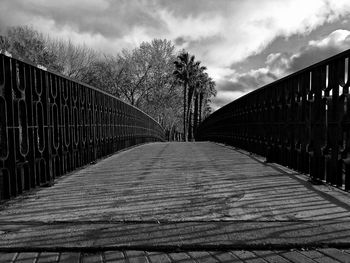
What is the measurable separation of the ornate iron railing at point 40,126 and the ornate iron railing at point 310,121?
421 cm

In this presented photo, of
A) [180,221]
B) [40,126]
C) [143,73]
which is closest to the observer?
[180,221]

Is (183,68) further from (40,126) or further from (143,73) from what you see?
(40,126)

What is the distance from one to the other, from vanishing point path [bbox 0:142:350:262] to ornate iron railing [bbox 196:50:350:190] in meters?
0.39

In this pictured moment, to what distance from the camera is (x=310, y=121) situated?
549 cm

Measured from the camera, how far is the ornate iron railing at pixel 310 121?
14.7 ft

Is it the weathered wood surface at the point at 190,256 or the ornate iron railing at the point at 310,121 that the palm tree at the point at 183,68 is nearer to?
the ornate iron railing at the point at 310,121

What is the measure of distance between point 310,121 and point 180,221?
10.1 feet

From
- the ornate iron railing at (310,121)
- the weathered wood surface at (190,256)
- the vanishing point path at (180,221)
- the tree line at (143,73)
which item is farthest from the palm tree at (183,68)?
the weathered wood surface at (190,256)

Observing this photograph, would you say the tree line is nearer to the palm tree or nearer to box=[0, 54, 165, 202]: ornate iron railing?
the palm tree

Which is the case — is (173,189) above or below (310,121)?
below

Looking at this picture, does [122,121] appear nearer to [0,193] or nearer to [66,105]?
[66,105]

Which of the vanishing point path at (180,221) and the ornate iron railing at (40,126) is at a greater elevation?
the ornate iron railing at (40,126)

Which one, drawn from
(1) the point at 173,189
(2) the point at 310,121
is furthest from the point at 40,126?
(2) the point at 310,121

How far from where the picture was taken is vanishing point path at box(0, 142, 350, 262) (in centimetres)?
279
